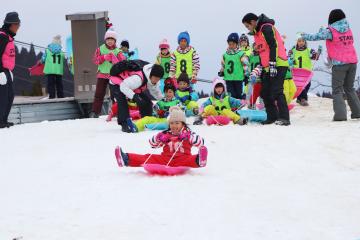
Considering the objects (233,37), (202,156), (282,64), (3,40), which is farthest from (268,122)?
(3,40)

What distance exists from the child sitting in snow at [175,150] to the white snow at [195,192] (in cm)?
12

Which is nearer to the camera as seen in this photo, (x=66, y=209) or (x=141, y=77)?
(x=66, y=209)

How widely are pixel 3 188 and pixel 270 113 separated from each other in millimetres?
5216

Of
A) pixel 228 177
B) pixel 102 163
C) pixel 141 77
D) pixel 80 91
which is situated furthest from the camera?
pixel 80 91

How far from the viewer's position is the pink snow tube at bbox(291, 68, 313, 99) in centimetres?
1126

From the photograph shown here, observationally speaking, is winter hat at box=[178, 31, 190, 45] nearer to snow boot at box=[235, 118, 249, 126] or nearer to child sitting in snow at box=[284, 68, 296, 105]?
child sitting in snow at box=[284, 68, 296, 105]

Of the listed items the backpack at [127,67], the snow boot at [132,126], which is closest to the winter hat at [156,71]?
the backpack at [127,67]

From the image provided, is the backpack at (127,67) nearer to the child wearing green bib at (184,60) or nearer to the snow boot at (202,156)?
the child wearing green bib at (184,60)

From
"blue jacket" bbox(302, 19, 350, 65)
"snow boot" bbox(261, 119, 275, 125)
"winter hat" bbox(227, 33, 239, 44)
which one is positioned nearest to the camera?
"blue jacket" bbox(302, 19, 350, 65)

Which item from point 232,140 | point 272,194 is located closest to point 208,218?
point 272,194

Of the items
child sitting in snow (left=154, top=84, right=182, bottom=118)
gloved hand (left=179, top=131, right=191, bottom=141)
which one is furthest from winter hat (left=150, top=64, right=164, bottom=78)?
gloved hand (left=179, top=131, right=191, bottom=141)

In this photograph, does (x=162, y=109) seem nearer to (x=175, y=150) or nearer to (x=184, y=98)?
(x=184, y=98)

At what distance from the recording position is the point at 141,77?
8117 millimetres

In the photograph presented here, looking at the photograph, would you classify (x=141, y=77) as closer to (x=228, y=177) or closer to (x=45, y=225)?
(x=228, y=177)
